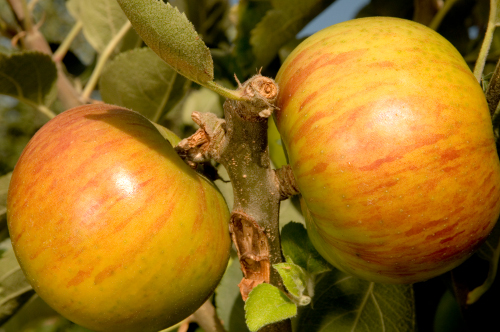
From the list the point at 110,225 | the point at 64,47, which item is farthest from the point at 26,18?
the point at 110,225

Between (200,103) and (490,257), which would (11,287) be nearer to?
(200,103)

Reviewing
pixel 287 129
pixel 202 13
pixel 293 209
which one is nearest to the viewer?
pixel 287 129

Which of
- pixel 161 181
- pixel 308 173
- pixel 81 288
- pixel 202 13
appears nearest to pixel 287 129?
pixel 308 173

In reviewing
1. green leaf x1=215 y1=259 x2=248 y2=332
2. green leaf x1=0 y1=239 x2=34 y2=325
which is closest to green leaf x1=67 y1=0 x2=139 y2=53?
green leaf x1=0 y1=239 x2=34 y2=325

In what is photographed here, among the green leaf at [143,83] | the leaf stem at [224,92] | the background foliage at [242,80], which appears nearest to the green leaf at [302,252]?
the background foliage at [242,80]

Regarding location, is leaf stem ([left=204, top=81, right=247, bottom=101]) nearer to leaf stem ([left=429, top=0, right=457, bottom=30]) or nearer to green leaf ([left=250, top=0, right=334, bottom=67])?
green leaf ([left=250, top=0, right=334, bottom=67])

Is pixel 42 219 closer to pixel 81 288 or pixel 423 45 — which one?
pixel 81 288

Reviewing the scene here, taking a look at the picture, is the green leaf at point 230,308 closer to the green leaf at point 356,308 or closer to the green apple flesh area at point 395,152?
the green leaf at point 356,308
